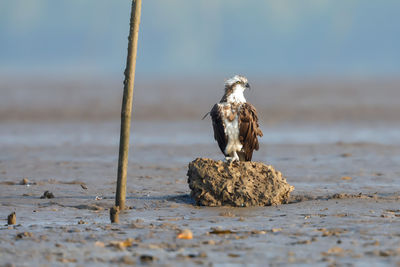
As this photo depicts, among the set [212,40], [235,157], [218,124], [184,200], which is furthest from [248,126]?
[212,40]

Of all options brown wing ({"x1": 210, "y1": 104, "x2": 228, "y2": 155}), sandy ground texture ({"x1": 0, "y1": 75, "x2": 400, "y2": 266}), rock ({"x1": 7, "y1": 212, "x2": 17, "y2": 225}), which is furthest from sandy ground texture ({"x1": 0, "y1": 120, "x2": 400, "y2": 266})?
brown wing ({"x1": 210, "y1": 104, "x2": 228, "y2": 155})

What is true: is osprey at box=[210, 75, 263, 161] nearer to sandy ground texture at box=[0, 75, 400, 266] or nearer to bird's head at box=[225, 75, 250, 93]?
bird's head at box=[225, 75, 250, 93]

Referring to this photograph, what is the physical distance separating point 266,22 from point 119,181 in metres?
190

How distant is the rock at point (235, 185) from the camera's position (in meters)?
10.6

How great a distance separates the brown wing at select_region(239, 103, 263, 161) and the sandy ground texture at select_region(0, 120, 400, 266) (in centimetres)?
98

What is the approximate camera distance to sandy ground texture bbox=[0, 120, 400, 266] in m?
7.61

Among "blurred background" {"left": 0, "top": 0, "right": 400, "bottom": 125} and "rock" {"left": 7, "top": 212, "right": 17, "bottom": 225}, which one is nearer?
"rock" {"left": 7, "top": 212, "right": 17, "bottom": 225}

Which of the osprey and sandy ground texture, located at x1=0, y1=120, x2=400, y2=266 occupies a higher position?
the osprey

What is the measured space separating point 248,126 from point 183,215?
152cm

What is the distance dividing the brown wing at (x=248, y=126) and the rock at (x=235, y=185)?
0.28 metres

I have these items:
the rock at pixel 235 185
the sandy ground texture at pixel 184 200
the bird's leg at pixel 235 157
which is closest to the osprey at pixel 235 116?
the bird's leg at pixel 235 157

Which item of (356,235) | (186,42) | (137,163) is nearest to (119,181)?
(356,235)

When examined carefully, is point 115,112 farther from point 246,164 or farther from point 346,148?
point 246,164

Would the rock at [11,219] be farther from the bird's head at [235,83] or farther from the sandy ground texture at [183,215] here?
the bird's head at [235,83]
